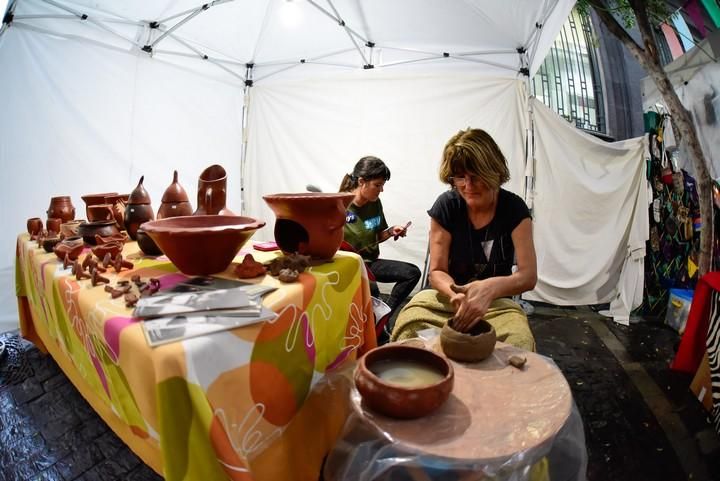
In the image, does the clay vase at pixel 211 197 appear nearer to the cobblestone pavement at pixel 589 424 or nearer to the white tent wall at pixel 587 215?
the cobblestone pavement at pixel 589 424

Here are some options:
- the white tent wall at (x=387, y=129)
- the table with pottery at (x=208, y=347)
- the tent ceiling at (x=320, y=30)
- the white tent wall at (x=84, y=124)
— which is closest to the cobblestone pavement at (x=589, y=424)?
the table with pottery at (x=208, y=347)

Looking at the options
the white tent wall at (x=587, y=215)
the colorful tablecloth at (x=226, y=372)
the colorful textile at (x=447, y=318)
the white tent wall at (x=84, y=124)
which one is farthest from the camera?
the white tent wall at (x=587, y=215)

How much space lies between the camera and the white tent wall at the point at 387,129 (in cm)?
369

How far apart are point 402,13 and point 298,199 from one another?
289cm

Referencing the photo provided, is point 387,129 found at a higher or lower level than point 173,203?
higher

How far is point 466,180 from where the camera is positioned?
1.63m

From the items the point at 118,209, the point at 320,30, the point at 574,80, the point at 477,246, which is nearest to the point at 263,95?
the point at 320,30

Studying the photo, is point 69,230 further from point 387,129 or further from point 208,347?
point 387,129

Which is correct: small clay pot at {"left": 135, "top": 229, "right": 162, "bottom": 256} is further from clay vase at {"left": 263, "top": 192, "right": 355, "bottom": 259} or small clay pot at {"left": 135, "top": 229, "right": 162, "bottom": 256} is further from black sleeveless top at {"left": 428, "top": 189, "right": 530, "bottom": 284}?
black sleeveless top at {"left": 428, "top": 189, "right": 530, "bottom": 284}

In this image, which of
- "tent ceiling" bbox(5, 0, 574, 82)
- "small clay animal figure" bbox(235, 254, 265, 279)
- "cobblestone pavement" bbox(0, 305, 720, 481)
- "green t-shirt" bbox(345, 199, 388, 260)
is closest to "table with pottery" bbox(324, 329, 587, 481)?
"small clay animal figure" bbox(235, 254, 265, 279)

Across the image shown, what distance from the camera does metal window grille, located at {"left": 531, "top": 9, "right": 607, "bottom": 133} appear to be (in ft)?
22.0

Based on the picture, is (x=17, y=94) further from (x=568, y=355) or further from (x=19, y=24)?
(x=568, y=355)

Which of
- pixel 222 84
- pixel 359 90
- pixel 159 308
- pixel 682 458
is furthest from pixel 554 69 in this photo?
pixel 159 308

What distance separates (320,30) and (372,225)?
2.14 m
